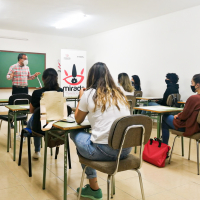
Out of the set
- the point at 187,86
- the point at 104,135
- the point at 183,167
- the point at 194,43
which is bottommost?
the point at 183,167

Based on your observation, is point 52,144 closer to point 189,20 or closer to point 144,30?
point 189,20

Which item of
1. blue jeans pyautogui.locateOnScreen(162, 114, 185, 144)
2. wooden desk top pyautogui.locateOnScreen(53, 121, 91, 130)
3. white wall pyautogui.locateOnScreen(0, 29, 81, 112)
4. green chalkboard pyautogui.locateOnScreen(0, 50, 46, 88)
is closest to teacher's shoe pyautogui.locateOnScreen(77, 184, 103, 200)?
wooden desk top pyautogui.locateOnScreen(53, 121, 91, 130)

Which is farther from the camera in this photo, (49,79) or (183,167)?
(183,167)

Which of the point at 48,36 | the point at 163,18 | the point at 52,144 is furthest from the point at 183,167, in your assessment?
the point at 48,36

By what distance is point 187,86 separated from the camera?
5.58 metres

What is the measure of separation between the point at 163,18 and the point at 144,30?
72cm

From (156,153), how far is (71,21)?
5044 mm

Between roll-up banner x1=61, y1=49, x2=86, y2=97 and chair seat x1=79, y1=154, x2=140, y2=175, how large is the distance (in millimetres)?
5918

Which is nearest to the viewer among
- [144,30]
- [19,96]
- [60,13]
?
[19,96]

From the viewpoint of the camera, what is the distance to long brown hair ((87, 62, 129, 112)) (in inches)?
72.9

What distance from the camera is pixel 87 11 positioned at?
19.2 ft

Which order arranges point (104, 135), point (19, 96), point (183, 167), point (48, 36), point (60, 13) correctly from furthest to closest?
point (48, 36) → point (60, 13) → point (19, 96) → point (183, 167) → point (104, 135)

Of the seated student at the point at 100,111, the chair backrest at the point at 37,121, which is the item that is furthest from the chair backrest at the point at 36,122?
the seated student at the point at 100,111

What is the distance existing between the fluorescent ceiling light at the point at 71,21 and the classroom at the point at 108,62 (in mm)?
102
